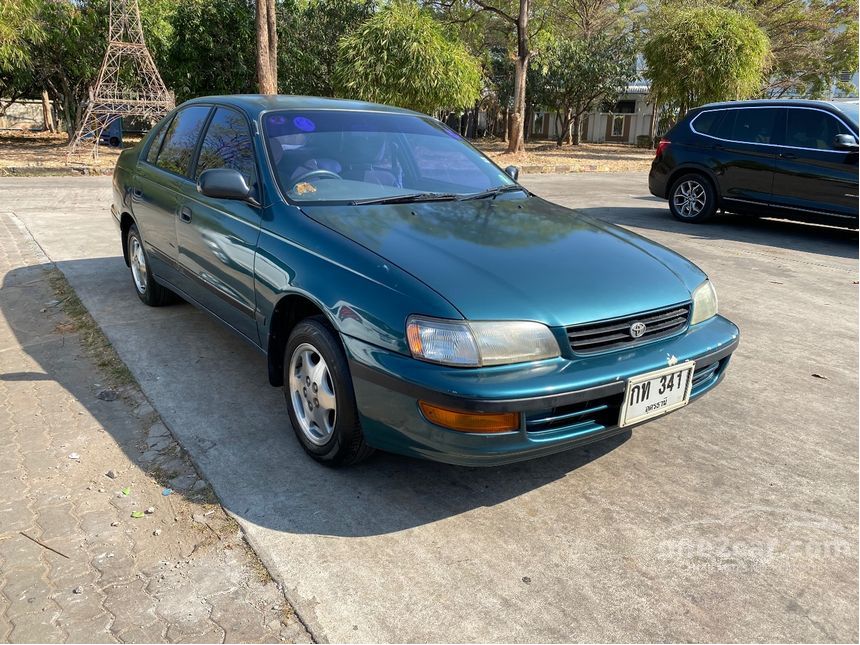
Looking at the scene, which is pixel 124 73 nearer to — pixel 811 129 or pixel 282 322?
pixel 811 129

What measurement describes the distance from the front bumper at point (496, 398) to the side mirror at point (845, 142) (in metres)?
6.92

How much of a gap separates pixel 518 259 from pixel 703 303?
3.10 feet

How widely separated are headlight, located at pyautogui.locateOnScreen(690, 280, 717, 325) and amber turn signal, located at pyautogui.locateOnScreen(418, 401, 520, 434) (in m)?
1.10

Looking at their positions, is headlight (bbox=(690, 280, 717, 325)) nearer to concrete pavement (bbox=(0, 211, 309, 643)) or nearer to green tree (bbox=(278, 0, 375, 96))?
concrete pavement (bbox=(0, 211, 309, 643))

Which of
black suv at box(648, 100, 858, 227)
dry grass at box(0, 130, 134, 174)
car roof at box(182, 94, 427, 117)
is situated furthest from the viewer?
dry grass at box(0, 130, 134, 174)

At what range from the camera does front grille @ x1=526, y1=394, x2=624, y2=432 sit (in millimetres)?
2566

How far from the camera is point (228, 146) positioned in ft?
12.9

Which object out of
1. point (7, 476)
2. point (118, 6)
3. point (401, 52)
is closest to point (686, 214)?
point (7, 476)

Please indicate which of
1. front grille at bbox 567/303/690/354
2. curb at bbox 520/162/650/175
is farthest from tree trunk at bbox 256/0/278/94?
front grille at bbox 567/303/690/354

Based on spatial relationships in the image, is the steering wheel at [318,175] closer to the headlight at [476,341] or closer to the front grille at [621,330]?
the headlight at [476,341]

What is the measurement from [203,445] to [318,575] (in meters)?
1.16

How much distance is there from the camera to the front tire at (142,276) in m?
5.19

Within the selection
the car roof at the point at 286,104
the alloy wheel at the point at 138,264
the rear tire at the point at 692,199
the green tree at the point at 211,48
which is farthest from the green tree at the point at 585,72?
the car roof at the point at 286,104

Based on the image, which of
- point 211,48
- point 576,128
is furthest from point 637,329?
point 576,128
